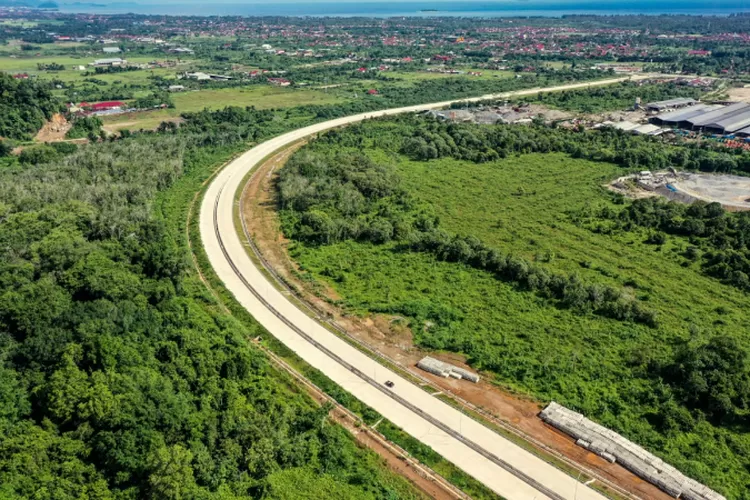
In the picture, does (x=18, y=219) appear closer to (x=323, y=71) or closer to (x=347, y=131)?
(x=347, y=131)

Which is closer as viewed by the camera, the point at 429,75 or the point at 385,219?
the point at 385,219

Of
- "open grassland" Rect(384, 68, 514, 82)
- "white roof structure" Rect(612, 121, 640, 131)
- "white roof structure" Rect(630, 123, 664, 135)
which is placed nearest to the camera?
"white roof structure" Rect(630, 123, 664, 135)

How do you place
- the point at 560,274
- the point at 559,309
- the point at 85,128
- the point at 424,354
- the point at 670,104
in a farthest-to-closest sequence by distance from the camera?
the point at 670,104 < the point at 85,128 < the point at 560,274 < the point at 559,309 < the point at 424,354

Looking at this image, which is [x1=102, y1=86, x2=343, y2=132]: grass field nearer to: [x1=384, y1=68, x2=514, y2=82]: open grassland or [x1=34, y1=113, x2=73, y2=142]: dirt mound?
[x1=34, y1=113, x2=73, y2=142]: dirt mound

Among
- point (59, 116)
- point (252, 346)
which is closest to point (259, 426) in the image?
point (252, 346)

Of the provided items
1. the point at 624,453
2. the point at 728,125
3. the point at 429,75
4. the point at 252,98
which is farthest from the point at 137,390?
the point at 429,75

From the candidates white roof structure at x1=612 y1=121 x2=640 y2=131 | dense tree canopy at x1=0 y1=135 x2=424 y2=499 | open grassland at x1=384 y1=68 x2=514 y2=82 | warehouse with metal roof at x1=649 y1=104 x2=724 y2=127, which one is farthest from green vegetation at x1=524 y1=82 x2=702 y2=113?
dense tree canopy at x1=0 y1=135 x2=424 y2=499

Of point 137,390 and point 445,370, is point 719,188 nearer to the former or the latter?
point 445,370

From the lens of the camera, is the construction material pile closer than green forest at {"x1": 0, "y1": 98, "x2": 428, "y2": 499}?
No
